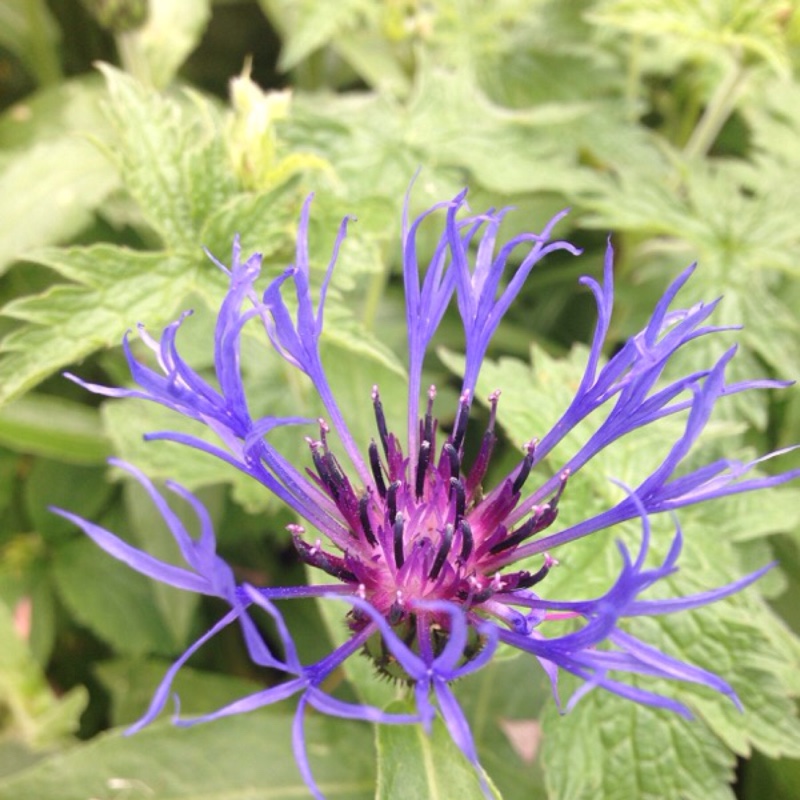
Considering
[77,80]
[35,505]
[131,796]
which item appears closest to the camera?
[131,796]

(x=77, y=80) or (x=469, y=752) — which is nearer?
(x=469, y=752)

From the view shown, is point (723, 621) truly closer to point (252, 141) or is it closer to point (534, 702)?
point (534, 702)

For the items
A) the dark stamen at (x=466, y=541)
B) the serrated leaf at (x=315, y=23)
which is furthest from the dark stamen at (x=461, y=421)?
the serrated leaf at (x=315, y=23)

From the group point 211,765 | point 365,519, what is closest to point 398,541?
point 365,519

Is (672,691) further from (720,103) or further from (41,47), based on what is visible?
(41,47)

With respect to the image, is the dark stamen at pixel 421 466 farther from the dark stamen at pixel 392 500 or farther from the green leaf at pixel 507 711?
the green leaf at pixel 507 711

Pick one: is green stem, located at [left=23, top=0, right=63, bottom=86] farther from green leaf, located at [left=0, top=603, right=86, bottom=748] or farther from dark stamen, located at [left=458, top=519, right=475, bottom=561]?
dark stamen, located at [left=458, top=519, right=475, bottom=561]

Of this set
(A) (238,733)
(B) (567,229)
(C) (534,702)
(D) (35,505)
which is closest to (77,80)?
(D) (35,505)
